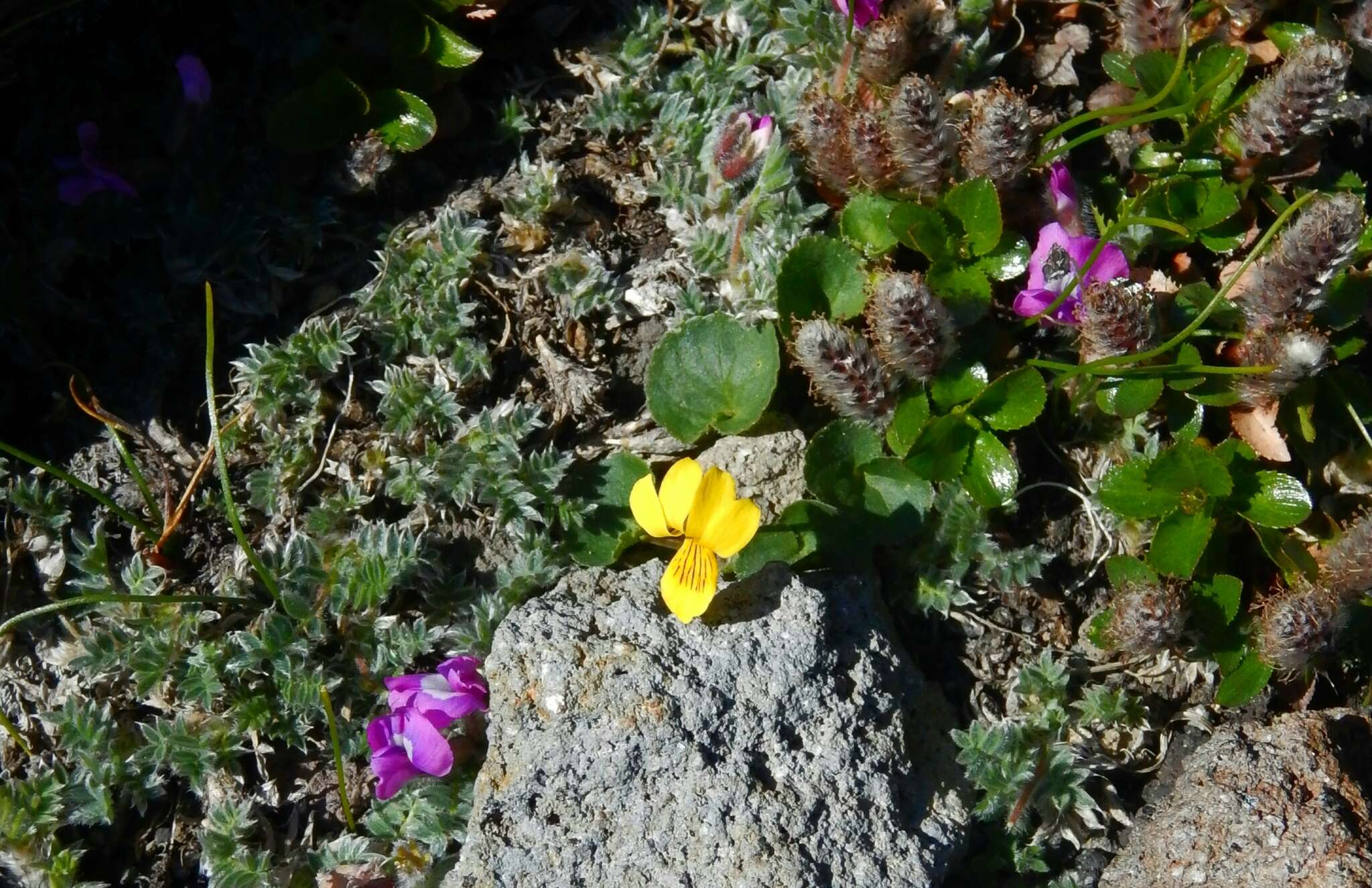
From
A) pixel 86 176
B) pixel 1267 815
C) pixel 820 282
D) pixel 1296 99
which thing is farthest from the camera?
pixel 86 176

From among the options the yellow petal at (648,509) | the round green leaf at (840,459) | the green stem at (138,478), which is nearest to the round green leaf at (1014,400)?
the round green leaf at (840,459)

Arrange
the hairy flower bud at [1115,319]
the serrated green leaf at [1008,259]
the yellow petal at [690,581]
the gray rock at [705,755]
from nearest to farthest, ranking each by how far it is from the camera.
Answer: the gray rock at [705,755]
the yellow petal at [690,581]
the hairy flower bud at [1115,319]
the serrated green leaf at [1008,259]

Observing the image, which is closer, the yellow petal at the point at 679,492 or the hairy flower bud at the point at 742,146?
the yellow petal at the point at 679,492

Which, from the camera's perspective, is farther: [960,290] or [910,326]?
[960,290]

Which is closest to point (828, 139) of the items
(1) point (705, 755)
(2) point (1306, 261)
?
(2) point (1306, 261)

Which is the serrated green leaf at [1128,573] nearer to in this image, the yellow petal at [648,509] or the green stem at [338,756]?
the yellow petal at [648,509]

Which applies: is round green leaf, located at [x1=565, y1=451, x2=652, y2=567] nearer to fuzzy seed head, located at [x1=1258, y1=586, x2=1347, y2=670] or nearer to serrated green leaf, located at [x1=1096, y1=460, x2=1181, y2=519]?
serrated green leaf, located at [x1=1096, y1=460, x2=1181, y2=519]

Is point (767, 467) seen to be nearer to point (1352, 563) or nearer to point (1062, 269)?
point (1062, 269)
